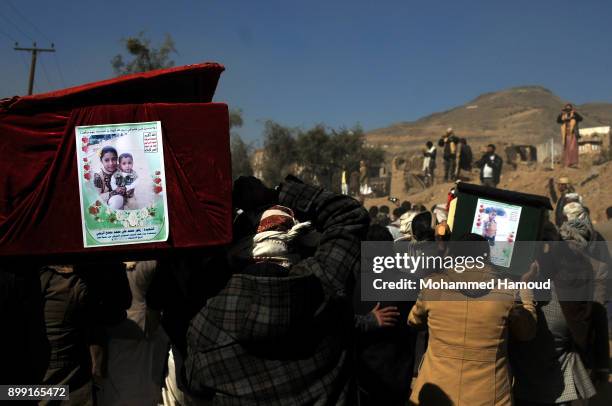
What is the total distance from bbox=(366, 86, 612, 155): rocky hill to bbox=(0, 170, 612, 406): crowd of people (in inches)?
2141

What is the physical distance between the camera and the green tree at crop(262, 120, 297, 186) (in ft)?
140

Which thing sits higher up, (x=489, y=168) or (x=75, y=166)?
(x=75, y=166)

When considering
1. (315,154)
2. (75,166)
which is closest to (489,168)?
(75,166)

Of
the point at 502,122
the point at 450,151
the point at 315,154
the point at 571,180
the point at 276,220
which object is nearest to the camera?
the point at 276,220

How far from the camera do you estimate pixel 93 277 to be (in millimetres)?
3490

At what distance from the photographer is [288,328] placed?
2.35 meters

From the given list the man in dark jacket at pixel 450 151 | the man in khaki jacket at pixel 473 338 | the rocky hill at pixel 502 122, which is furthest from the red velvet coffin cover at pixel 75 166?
the rocky hill at pixel 502 122

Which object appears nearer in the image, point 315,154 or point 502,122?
point 315,154

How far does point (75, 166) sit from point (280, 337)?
1.01m

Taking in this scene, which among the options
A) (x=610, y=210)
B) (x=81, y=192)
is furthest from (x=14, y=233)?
(x=610, y=210)

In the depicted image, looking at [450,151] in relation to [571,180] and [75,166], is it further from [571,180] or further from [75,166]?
[75,166]

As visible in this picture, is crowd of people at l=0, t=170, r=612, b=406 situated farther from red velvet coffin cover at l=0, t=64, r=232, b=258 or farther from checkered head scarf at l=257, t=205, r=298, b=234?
red velvet coffin cover at l=0, t=64, r=232, b=258

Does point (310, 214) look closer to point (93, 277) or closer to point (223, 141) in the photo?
point (223, 141)

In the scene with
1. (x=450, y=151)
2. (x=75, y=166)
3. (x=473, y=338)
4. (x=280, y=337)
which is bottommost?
(x=473, y=338)
